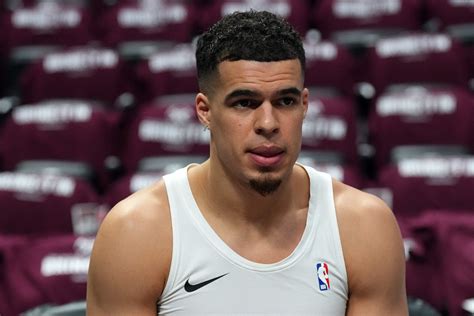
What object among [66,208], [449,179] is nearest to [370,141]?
[449,179]

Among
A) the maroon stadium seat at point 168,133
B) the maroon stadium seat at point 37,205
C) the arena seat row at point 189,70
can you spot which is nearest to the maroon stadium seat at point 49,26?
the arena seat row at point 189,70

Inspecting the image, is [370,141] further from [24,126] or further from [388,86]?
[24,126]

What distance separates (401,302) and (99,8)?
7.92ft

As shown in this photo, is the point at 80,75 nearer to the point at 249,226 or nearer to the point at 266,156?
the point at 249,226

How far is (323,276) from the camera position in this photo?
118 cm

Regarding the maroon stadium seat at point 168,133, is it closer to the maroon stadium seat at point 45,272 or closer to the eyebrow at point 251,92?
the maroon stadium seat at point 45,272

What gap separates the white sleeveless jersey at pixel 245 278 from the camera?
116 centimetres

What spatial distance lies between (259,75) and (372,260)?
312mm

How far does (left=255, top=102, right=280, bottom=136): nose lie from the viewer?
1.08 meters

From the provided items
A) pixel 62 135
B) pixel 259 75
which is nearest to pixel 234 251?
pixel 259 75

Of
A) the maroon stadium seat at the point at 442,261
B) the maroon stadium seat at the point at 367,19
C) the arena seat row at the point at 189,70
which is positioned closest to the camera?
the maroon stadium seat at the point at 442,261

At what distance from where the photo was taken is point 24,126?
2465 millimetres

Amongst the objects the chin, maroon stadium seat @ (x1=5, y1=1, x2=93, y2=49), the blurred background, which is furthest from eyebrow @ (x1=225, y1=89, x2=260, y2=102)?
maroon stadium seat @ (x1=5, y1=1, x2=93, y2=49)

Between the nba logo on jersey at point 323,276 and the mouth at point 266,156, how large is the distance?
7.0 inches
